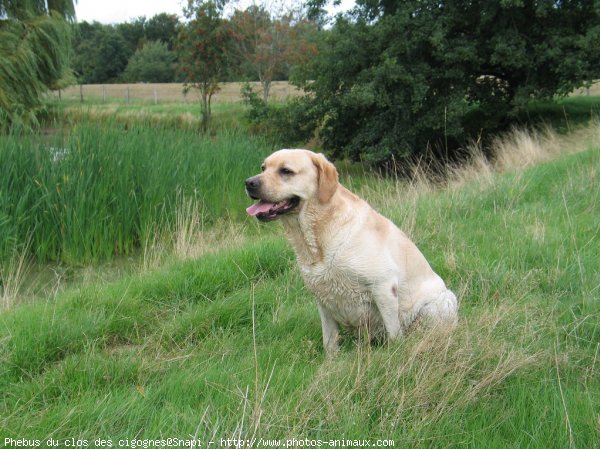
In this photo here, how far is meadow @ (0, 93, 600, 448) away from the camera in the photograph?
225cm

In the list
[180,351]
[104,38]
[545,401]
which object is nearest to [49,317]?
[180,351]

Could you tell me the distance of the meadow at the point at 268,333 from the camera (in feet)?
7.38

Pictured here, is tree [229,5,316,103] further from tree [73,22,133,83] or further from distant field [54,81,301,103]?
tree [73,22,133,83]

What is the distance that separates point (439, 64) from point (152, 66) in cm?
4829

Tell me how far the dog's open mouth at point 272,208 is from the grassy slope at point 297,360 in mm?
794

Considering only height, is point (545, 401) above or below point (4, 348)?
below

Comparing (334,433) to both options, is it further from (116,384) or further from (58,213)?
(58,213)

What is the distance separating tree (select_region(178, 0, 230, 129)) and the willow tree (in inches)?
228

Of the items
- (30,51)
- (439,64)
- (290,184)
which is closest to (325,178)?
(290,184)

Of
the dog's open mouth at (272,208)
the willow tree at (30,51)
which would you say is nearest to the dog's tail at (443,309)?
the dog's open mouth at (272,208)

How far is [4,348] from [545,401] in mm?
2915

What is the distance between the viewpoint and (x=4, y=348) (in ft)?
9.93

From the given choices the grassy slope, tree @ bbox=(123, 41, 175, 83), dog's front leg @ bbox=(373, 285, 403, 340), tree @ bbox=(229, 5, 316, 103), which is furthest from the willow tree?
tree @ bbox=(123, 41, 175, 83)

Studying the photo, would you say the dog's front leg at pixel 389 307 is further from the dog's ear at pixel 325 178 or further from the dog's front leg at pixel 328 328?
the dog's ear at pixel 325 178
